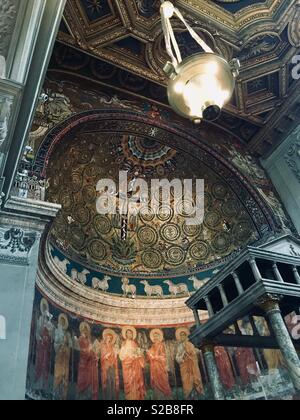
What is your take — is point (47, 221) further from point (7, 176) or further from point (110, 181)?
point (110, 181)

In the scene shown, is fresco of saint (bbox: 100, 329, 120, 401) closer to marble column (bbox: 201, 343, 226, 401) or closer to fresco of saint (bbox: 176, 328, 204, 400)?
fresco of saint (bbox: 176, 328, 204, 400)

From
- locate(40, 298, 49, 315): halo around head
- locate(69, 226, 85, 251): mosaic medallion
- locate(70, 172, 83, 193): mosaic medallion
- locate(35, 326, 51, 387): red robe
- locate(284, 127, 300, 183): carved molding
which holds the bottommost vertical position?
locate(35, 326, 51, 387): red robe

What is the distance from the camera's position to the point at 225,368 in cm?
830

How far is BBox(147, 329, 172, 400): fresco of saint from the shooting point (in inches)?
320

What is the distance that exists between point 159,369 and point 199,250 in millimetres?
3268

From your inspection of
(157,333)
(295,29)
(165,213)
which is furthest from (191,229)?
(295,29)

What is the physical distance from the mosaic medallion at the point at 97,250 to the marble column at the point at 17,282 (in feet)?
12.0

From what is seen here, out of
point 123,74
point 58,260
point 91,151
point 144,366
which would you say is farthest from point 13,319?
point 123,74

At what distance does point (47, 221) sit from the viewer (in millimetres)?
5660

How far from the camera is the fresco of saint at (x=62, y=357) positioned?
6.69m

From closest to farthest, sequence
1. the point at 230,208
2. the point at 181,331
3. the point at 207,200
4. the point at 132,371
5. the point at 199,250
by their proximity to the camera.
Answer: the point at 132,371, the point at 181,331, the point at 230,208, the point at 199,250, the point at 207,200

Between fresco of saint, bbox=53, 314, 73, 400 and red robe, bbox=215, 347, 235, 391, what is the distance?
3.43 m

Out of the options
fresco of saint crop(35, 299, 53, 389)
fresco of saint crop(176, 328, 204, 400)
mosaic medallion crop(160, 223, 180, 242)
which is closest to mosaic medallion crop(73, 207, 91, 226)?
mosaic medallion crop(160, 223, 180, 242)

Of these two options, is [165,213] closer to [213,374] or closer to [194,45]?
[194,45]
